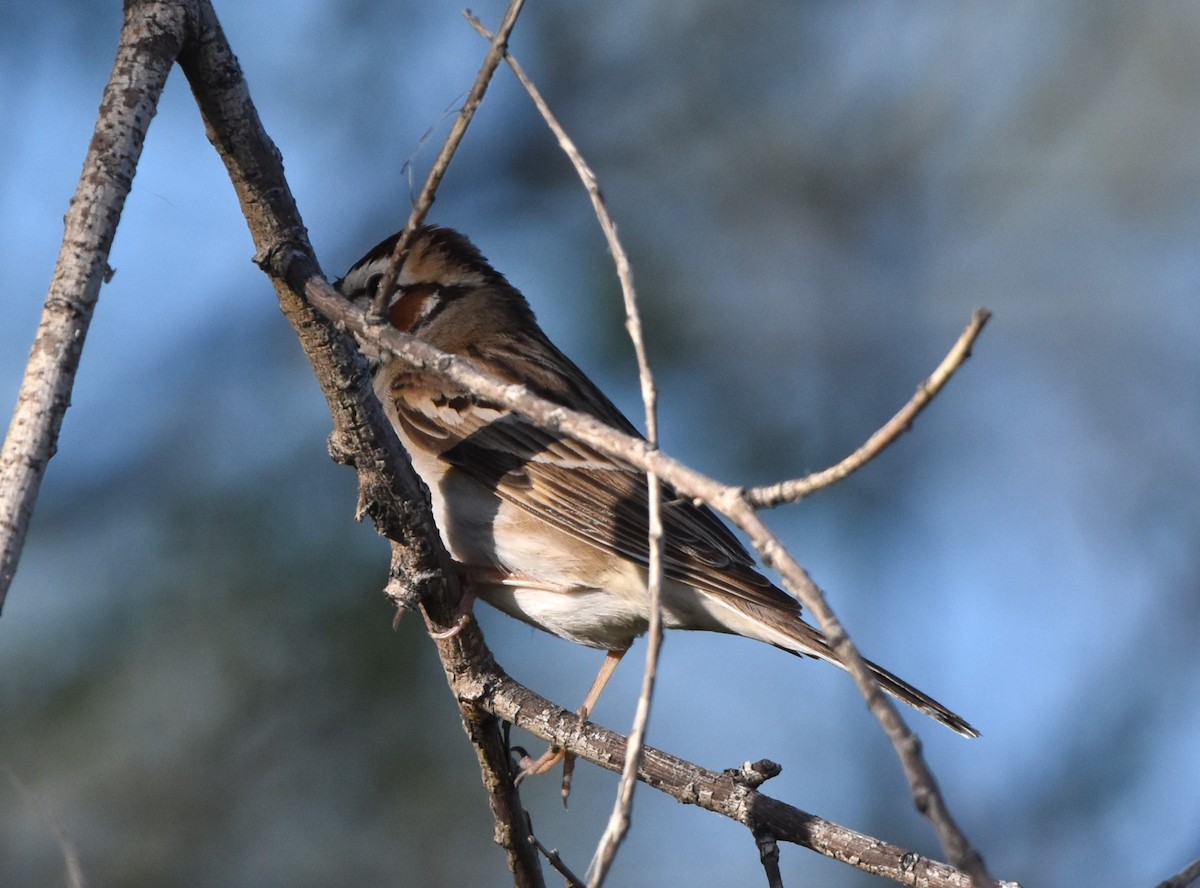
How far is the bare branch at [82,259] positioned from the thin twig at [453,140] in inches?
22.2

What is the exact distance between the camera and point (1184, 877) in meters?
2.62

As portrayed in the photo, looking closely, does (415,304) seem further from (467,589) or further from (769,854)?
(769,854)

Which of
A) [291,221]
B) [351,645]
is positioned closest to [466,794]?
[351,645]

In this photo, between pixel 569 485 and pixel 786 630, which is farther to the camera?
pixel 569 485

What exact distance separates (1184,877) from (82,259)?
2.37m

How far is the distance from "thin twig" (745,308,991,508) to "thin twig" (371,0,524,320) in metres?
1.02

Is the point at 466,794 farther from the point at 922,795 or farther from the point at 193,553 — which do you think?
the point at 922,795

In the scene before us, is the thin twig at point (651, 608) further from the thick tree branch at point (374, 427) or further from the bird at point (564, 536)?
the bird at point (564, 536)

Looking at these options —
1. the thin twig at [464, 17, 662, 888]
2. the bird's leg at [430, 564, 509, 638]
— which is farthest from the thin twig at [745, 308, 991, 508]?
the bird's leg at [430, 564, 509, 638]

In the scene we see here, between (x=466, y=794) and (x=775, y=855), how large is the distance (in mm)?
4004

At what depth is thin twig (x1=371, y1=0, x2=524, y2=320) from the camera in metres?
2.84

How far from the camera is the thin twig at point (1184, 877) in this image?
260 centimetres

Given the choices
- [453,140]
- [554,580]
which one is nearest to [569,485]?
[554,580]

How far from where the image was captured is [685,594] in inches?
194
